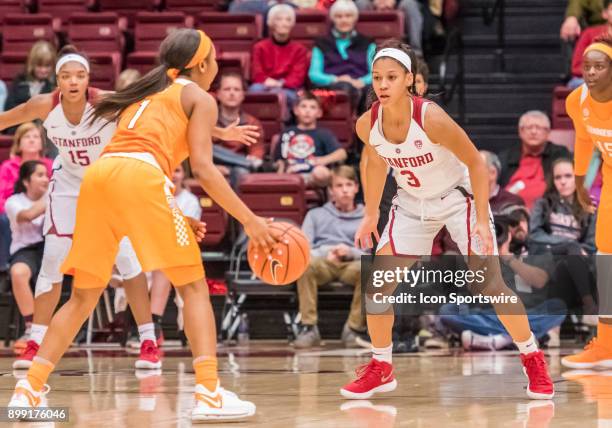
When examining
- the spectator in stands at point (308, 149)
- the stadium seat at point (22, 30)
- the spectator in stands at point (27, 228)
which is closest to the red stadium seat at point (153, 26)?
the stadium seat at point (22, 30)

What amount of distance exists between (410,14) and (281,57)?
1.56 meters

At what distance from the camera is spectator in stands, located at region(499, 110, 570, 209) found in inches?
412

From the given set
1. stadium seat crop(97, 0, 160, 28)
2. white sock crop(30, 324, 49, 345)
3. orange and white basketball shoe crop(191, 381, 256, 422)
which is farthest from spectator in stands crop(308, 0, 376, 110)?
orange and white basketball shoe crop(191, 381, 256, 422)

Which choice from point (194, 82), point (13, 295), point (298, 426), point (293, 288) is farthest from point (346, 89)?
point (298, 426)

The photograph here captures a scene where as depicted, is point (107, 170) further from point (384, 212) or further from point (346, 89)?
point (346, 89)

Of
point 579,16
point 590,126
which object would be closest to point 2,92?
point 579,16

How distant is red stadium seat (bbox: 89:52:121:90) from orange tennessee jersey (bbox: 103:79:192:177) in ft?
22.4

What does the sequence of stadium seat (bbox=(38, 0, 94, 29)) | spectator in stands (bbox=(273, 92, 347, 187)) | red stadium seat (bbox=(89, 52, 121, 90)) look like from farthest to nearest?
1. stadium seat (bbox=(38, 0, 94, 29))
2. red stadium seat (bbox=(89, 52, 121, 90))
3. spectator in stands (bbox=(273, 92, 347, 187))

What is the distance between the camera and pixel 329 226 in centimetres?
1016

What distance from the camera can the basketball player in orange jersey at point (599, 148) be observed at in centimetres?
709

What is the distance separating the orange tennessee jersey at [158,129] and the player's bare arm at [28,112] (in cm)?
173

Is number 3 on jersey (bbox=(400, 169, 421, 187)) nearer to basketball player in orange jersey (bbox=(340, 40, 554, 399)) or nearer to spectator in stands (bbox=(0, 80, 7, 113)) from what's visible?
basketball player in orange jersey (bbox=(340, 40, 554, 399))

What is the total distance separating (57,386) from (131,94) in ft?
6.53

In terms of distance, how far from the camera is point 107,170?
16.6ft
